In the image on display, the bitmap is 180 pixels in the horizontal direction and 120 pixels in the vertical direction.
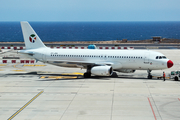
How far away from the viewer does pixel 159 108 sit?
26109 millimetres

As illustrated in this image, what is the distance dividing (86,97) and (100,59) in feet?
43.6

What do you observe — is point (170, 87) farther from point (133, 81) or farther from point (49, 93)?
point (49, 93)

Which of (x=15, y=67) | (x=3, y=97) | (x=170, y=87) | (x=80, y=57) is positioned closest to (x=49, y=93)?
(x=3, y=97)

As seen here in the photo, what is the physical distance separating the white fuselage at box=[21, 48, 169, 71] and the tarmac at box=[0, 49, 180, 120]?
6.89ft

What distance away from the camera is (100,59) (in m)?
42.6

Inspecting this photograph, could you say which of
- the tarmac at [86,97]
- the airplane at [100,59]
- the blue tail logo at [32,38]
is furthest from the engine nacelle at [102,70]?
the blue tail logo at [32,38]

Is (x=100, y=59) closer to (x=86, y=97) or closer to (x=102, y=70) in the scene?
(x=102, y=70)

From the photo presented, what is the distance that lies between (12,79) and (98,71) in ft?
43.7

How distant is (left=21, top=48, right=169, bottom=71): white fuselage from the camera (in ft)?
133

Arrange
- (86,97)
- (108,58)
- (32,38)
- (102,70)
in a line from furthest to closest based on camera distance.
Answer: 1. (32,38)
2. (108,58)
3. (102,70)
4. (86,97)

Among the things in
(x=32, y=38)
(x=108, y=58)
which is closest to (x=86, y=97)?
(x=108, y=58)

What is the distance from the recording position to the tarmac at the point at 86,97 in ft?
80.0

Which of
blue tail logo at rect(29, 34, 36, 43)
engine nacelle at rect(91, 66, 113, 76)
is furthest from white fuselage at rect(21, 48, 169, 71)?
engine nacelle at rect(91, 66, 113, 76)

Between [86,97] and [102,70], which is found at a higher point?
[102,70]
